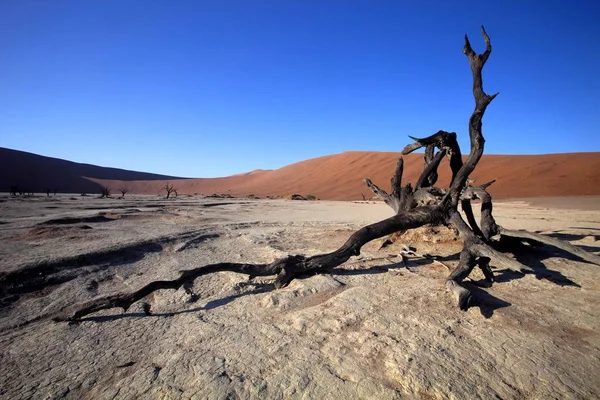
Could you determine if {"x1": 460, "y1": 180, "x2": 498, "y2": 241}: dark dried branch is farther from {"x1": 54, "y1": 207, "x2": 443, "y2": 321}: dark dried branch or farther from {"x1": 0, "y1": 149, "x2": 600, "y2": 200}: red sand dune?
{"x1": 0, "y1": 149, "x2": 600, "y2": 200}: red sand dune

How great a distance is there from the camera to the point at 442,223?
13.0 ft

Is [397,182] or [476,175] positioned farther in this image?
[476,175]

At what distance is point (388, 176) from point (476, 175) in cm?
813

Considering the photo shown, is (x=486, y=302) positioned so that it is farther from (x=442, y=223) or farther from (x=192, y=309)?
(x=192, y=309)

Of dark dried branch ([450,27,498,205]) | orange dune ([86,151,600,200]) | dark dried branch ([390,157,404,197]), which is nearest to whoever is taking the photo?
dark dried branch ([450,27,498,205])

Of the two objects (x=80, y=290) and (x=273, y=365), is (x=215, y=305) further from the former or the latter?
(x=80, y=290)

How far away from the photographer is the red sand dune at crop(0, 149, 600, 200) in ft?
72.5

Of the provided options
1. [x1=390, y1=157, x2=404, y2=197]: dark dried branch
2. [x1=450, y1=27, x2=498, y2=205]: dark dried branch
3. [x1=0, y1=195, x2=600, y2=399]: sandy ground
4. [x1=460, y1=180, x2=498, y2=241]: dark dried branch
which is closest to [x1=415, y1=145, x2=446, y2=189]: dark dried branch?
[x1=390, y1=157, x2=404, y2=197]: dark dried branch

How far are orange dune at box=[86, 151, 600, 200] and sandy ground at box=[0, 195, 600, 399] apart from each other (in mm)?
22420

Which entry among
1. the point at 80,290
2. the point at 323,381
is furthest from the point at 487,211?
the point at 80,290

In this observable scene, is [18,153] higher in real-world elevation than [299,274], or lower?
higher

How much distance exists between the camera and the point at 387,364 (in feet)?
5.34

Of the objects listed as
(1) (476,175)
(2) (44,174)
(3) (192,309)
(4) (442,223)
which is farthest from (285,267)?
(2) (44,174)

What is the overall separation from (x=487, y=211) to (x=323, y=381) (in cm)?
336
